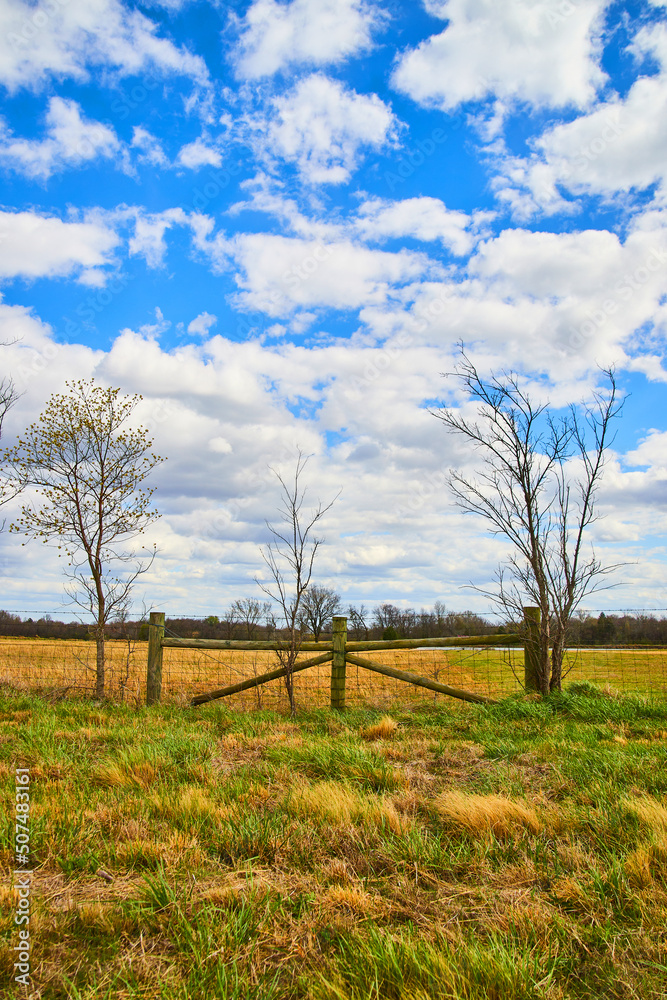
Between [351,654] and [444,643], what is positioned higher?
[444,643]

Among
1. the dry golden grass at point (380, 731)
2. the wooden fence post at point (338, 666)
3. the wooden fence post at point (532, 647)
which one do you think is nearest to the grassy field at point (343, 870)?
the dry golden grass at point (380, 731)

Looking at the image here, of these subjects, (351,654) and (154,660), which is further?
(154,660)

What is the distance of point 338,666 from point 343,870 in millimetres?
5460

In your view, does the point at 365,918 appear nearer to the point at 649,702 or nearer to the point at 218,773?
the point at 218,773

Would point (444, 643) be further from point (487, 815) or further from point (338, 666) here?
point (487, 815)

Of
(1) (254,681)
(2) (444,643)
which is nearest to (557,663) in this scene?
(2) (444,643)

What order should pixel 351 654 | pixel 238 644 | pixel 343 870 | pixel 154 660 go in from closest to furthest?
pixel 343 870
pixel 351 654
pixel 238 644
pixel 154 660

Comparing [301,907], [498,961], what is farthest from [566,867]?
[301,907]

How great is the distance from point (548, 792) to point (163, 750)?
3.14m

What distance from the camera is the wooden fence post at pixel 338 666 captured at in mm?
8219

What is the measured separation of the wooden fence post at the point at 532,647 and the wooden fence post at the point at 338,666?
2711 mm

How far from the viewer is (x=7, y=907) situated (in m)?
2.50

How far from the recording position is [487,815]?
3373 millimetres

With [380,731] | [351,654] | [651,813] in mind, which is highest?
[351,654]
